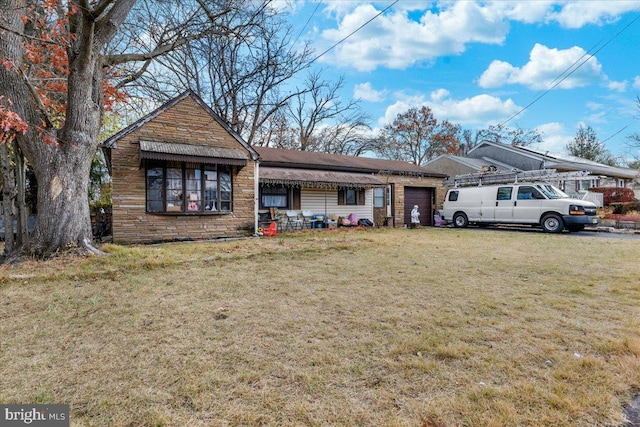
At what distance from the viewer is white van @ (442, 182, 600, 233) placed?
11844 mm

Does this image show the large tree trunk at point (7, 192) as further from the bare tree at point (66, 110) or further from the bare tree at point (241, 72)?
the bare tree at point (241, 72)

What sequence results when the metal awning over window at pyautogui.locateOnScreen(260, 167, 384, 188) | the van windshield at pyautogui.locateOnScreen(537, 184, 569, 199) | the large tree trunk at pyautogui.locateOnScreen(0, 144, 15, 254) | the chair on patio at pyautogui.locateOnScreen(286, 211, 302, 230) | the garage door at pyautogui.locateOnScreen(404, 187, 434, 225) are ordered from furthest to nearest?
1. the garage door at pyautogui.locateOnScreen(404, 187, 434, 225)
2. the chair on patio at pyautogui.locateOnScreen(286, 211, 302, 230)
3. the van windshield at pyautogui.locateOnScreen(537, 184, 569, 199)
4. the metal awning over window at pyautogui.locateOnScreen(260, 167, 384, 188)
5. the large tree trunk at pyautogui.locateOnScreen(0, 144, 15, 254)

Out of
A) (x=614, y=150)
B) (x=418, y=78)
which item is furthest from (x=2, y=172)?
(x=614, y=150)

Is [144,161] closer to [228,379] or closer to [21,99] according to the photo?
[21,99]

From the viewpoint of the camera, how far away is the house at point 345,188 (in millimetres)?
12977

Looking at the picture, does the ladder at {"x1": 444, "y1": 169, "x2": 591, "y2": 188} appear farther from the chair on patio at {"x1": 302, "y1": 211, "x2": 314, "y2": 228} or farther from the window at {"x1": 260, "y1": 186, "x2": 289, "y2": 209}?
the window at {"x1": 260, "y1": 186, "x2": 289, "y2": 209}

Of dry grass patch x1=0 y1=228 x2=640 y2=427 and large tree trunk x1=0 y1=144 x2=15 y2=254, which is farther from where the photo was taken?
large tree trunk x1=0 y1=144 x2=15 y2=254

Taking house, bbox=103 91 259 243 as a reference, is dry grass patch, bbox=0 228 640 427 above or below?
below

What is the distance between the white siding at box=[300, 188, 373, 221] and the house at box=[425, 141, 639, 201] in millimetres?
7887

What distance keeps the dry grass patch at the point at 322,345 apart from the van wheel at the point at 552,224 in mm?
7744

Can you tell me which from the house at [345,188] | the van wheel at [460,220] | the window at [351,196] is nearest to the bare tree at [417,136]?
the house at [345,188]

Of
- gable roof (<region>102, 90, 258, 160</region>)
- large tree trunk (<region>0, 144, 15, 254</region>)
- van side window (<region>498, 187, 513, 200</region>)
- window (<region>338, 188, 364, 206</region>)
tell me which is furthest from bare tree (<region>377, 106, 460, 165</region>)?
large tree trunk (<region>0, 144, 15, 254</region>)

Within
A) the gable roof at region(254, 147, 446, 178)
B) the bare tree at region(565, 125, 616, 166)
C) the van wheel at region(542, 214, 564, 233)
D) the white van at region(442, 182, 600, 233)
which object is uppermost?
the bare tree at region(565, 125, 616, 166)

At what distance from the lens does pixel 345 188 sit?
14.8 metres
